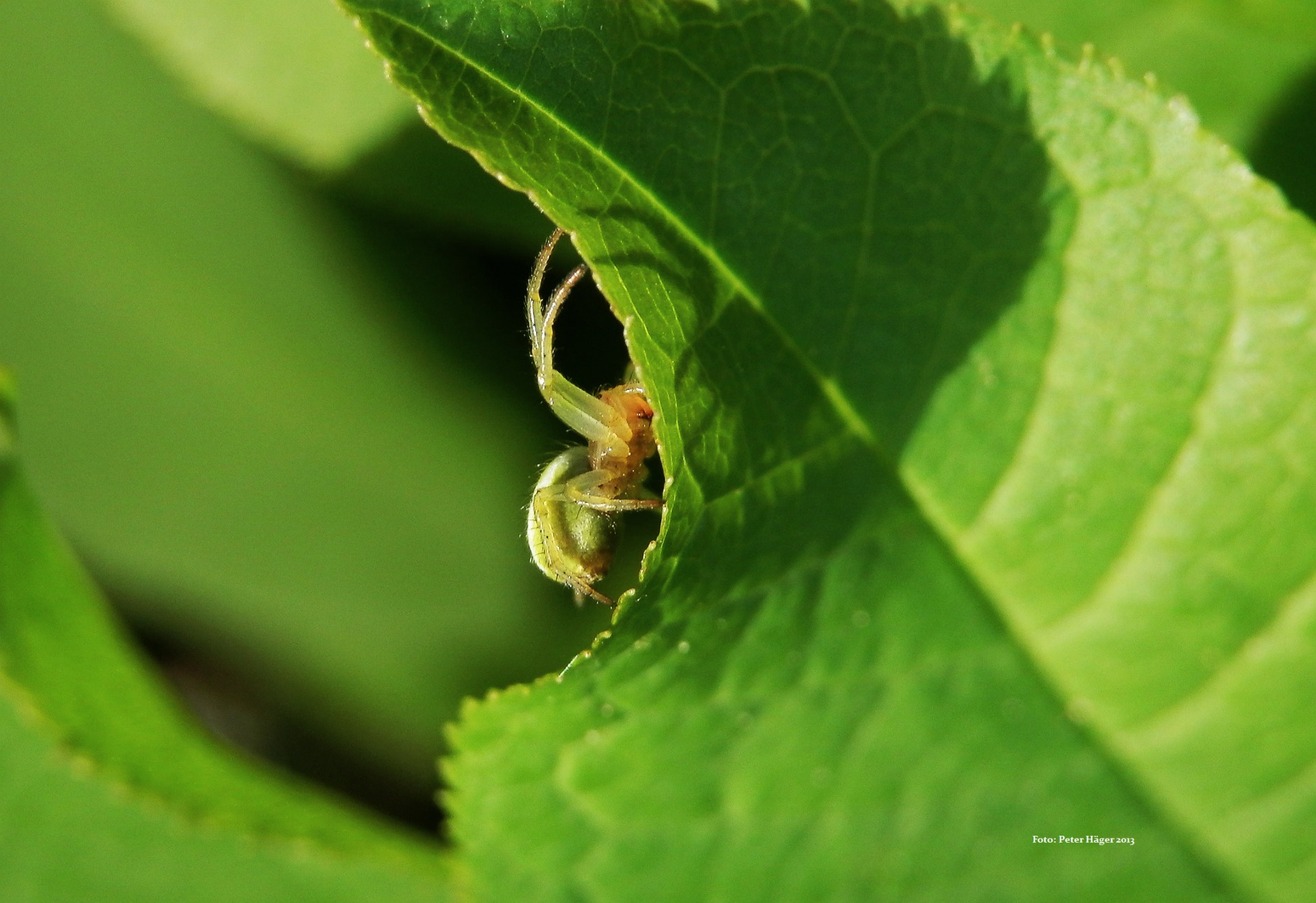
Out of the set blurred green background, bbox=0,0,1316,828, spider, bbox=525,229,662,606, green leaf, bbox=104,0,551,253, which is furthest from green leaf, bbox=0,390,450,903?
green leaf, bbox=104,0,551,253

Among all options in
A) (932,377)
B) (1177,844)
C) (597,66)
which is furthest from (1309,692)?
(597,66)

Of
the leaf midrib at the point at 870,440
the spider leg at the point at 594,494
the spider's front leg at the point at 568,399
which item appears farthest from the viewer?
the spider leg at the point at 594,494

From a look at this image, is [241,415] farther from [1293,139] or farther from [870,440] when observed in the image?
[1293,139]

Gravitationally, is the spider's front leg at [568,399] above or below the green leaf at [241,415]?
below

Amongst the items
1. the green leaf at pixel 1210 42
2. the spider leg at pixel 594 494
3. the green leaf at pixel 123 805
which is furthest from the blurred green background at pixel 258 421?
the green leaf at pixel 1210 42

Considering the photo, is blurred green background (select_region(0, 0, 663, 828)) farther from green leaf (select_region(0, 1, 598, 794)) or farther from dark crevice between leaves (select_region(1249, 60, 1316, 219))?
dark crevice between leaves (select_region(1249, 60, 1316, 219))

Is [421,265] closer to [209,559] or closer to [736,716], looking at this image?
[209,559]

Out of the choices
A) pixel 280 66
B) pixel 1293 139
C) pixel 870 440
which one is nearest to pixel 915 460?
pixel 870 440

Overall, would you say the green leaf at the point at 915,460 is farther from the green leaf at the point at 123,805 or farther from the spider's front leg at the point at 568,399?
the spider's front leg at the point at 568,399
